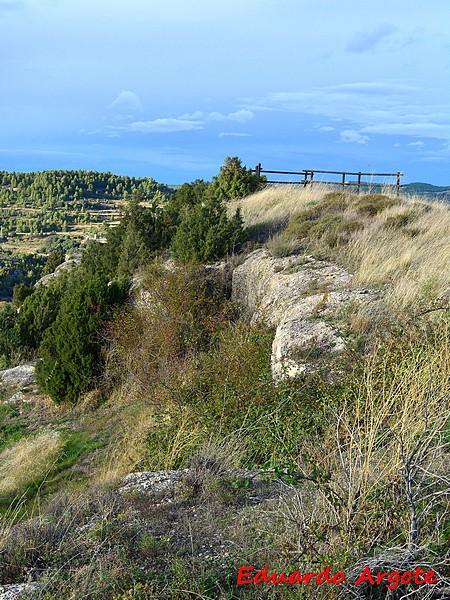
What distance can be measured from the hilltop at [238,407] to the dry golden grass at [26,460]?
0.04 meters

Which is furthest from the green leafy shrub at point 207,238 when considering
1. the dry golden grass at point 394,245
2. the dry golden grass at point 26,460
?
the dry golden grass at point 26,460

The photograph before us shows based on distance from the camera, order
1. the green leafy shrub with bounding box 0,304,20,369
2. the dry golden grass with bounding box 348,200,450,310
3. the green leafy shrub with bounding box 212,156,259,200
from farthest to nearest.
Result: the green leafy shrub with bounding box 212,156,259,200
the green leafy shrub with bounding box 0,304,20,369
the dry golden grass with bounding box 348,200,450,310

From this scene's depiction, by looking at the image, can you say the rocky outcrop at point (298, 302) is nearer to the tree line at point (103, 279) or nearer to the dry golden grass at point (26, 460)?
the tree line at point (103, 279)

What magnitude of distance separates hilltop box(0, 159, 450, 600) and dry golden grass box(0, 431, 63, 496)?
0.04 metres

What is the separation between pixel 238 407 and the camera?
6.57m

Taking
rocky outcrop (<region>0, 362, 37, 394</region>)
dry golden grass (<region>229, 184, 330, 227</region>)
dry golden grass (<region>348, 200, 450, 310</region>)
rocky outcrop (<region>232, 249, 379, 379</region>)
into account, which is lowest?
rocky outcrop (<region>0, 362, 37, 394</region>)

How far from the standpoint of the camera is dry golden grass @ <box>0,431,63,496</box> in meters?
8.16

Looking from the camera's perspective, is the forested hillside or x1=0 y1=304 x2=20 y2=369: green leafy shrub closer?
x1=0 y1=304 x2=20 y2=369: green leafy shrub

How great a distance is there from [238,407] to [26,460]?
4.35 m

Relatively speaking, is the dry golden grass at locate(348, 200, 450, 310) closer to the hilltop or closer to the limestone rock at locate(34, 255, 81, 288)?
the hilltop

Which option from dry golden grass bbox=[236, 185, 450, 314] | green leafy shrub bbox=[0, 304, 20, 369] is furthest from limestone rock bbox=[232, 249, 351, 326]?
green leafy shrub bbox=[0, 304, 20, 369]

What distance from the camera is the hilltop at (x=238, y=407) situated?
313 centimetres

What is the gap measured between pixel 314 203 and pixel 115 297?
23.0ft

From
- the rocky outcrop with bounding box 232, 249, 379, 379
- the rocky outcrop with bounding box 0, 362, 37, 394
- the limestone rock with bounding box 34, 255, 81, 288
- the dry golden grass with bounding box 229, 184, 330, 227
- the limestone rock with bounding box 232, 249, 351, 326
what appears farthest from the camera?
the limestone rock with bounding box 34, 255, 81, 288
